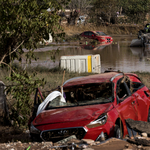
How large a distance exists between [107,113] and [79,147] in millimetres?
994

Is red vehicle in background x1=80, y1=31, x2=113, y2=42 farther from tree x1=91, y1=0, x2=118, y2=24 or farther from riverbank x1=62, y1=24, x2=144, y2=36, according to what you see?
tree x1=91, y1=0, x2=118, y2=24

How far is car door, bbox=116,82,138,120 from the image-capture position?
22.1 ft

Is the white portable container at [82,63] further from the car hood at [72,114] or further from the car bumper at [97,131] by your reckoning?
the car bumper at [97,131]

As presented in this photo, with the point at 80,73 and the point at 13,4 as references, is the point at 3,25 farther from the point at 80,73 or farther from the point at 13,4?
the point at 80,73

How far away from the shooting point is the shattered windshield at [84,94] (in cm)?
723

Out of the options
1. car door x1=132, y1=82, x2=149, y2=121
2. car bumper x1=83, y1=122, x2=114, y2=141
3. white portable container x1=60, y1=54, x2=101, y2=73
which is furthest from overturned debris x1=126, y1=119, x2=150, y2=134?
white portable container x1=60, y1=54, x2=101, y2=73

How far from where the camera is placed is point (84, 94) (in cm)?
772

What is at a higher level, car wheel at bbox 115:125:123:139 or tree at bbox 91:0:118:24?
tree at bbox 91:0:118:24

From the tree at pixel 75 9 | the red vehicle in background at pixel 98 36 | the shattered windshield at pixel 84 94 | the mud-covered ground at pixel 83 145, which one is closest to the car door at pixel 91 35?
the red vehicle in background at pixel 98 36

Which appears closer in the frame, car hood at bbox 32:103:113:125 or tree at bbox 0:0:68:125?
car hood at bbox 32:103:113:125

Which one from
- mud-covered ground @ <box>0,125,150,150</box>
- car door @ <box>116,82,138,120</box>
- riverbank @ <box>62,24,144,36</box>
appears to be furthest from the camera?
riverbank @ <box>62,24,144,36</box>

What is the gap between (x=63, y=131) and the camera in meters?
6.16

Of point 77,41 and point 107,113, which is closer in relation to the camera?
point 107,113

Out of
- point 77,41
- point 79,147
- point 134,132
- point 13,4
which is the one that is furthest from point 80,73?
point 77,41
